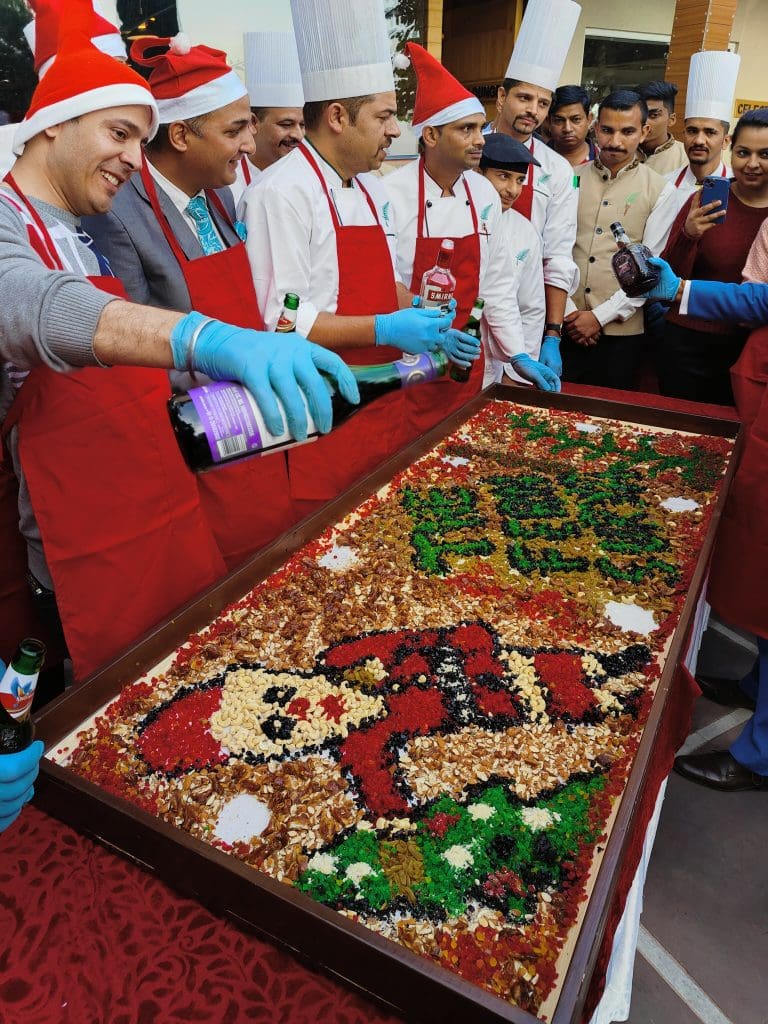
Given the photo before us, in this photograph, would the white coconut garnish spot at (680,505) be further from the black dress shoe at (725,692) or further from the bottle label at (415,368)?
the black dress shoe at (725,692)

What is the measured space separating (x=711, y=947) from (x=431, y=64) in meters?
3.29

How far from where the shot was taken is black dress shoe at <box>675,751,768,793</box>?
2338 millimetres

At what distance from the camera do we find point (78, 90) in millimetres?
1412

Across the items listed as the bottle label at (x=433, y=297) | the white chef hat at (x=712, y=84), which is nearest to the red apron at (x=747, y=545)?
the bottle label at (x=433, y=297)

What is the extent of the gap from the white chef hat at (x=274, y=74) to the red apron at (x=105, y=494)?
220 centimetres

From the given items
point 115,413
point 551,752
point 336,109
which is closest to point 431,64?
point 336,109

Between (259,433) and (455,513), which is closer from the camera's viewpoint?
(259,433)

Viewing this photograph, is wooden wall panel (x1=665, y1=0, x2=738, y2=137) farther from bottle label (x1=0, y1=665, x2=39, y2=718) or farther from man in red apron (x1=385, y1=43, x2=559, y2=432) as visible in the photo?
bottle label (x1=0, y1=665, x2=39, y2=718)

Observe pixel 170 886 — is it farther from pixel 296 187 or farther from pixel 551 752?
pixel 296 187

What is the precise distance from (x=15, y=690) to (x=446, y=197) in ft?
8.76

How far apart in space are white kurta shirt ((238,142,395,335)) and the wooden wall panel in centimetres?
658

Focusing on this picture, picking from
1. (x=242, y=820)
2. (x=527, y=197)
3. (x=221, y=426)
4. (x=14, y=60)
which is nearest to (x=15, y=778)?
(x=242, y=820)

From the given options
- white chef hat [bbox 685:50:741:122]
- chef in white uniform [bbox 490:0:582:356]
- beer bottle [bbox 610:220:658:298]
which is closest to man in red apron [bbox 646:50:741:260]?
white chef hat [bbox 685:50:741:122]

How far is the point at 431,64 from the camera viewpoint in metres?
2.85
